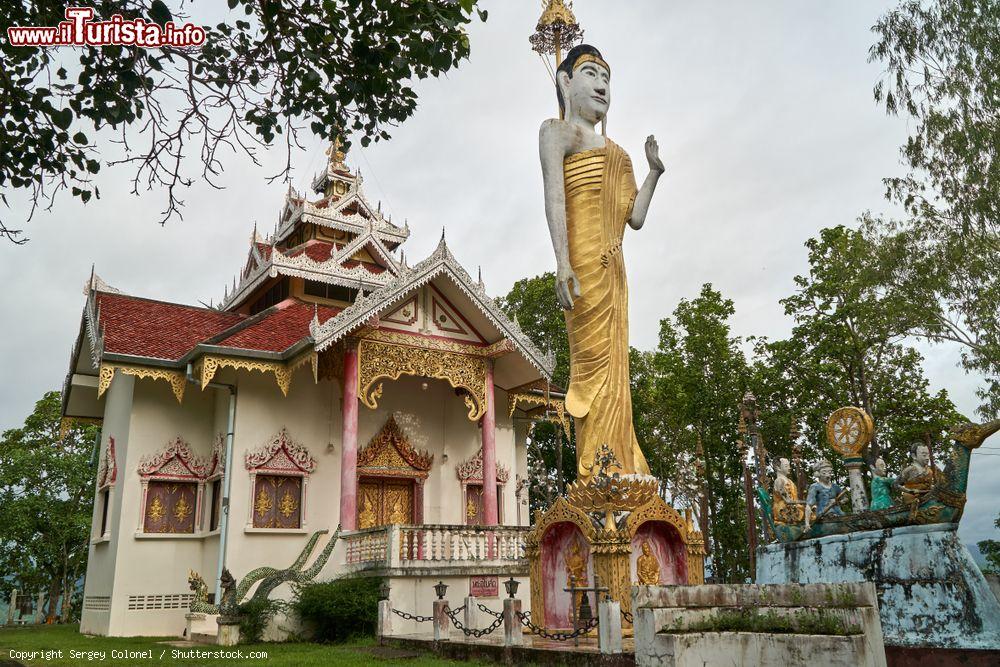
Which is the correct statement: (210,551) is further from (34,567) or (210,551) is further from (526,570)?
(34,567)

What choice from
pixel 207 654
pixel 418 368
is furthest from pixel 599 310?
pixel 207 654

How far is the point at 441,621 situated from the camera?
10.2 meters

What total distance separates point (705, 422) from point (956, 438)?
2087 cm

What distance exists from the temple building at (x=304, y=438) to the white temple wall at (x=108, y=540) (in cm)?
7

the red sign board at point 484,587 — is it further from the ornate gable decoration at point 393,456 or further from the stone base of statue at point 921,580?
the stone base of statue at point 921,580

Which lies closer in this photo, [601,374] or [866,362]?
[601,374]

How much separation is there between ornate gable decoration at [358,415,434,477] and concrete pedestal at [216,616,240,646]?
4.60 m

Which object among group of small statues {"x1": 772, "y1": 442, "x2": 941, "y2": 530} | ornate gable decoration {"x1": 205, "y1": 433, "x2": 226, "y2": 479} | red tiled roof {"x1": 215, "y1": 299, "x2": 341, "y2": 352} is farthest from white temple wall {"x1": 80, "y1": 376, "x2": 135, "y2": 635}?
group of small statues {"x1": 772, "y1": 442, "x2": 941, "y2": 530}

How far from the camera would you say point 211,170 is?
606cm

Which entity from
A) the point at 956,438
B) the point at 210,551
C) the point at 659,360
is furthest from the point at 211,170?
the point at 659,360

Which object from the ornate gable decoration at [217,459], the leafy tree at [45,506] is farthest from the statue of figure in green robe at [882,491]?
the leafy tree at [45,506]

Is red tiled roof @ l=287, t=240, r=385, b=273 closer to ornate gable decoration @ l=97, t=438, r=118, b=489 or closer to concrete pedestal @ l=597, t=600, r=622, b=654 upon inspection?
ornate gable decoration @ l=97, t=438, r=118, b=489

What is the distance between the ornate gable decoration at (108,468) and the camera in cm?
1565

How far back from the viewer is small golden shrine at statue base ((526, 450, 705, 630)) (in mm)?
8898
